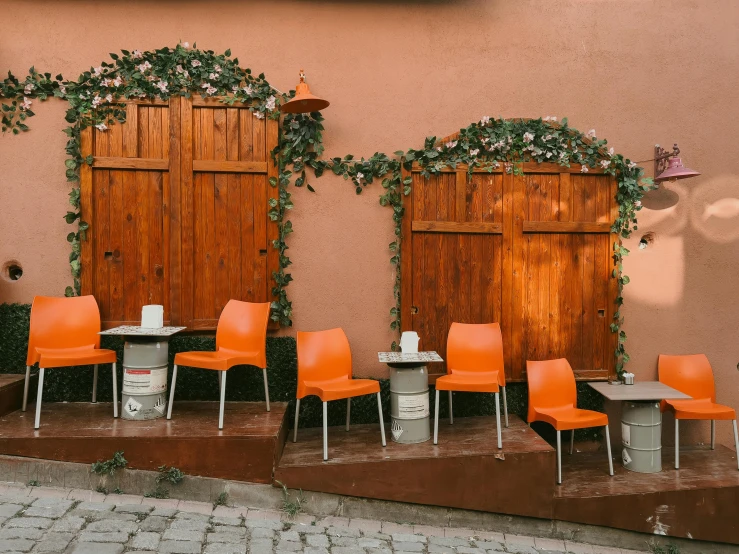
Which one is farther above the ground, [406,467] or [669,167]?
[669,167]

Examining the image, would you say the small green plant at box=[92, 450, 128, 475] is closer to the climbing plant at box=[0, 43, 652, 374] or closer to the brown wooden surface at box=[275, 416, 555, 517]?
the brown wooden surface at box=[275, 416, 555, 517]

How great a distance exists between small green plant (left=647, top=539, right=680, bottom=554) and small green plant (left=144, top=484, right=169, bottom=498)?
3322 millimetres

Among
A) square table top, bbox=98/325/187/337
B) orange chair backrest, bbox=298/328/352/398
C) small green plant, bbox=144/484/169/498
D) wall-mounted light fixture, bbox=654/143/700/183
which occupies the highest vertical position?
wall-mounted light fixture, bbox=654/143/700/183

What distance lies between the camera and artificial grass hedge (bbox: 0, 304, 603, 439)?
4594 mm

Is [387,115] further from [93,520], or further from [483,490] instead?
[93,520]

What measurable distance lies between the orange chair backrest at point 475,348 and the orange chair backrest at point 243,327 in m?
1.53

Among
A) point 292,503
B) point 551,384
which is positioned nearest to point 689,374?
point 551,384

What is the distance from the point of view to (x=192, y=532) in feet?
10.3

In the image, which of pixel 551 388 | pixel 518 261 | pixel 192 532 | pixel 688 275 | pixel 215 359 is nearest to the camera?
pixel 192 532

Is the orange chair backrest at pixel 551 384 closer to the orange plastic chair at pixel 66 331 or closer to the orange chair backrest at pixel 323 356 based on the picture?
the orange chair backrest at pixel 323 356

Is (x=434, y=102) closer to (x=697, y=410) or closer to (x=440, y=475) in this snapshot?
(x=440, y=475)

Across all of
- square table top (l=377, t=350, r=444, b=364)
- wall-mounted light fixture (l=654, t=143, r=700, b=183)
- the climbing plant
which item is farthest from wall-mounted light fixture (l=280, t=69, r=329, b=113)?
wall-mounted light fixture (l=654, t=143, r=700, b=183)

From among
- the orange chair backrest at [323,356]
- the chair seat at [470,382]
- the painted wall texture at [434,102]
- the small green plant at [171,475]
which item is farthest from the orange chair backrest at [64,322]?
the chair seat at [470,382]

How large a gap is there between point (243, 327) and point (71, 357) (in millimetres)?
1222
